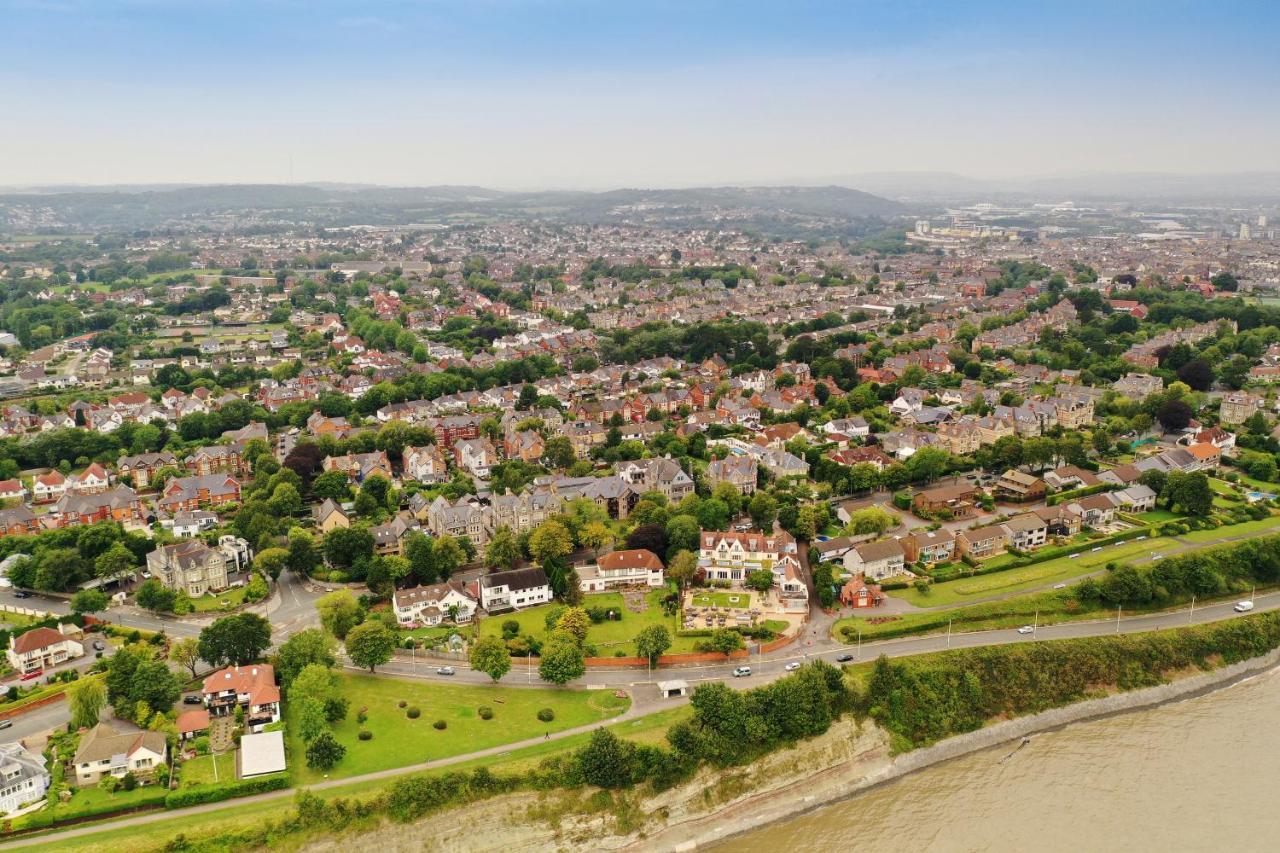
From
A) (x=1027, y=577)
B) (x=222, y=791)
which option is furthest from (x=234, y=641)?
(x=1027, y=577)

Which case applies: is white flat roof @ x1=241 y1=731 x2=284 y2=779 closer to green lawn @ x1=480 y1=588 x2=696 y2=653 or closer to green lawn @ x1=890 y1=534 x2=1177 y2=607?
green lawn @ x1=480 y1=588 x2=696 y2=653

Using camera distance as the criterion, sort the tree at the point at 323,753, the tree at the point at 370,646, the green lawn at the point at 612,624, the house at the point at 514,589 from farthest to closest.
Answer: the house at the point at 514,589
the green lawn at the point at 612,624
the tree at the point at 370,646
the tree at the point at 323,753

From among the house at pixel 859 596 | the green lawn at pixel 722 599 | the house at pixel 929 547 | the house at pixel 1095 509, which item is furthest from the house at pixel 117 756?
the house at pixel 1095 509

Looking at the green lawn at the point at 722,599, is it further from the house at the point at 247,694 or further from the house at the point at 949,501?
the house at the point at 247,694

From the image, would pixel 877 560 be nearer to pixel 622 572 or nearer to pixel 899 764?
pixel 899 764

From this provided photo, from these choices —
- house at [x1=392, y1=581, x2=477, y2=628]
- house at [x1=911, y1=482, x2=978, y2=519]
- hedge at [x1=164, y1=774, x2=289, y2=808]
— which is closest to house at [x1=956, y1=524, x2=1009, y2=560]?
house at [x1=911, y1=482, x2=978, y2=519]
